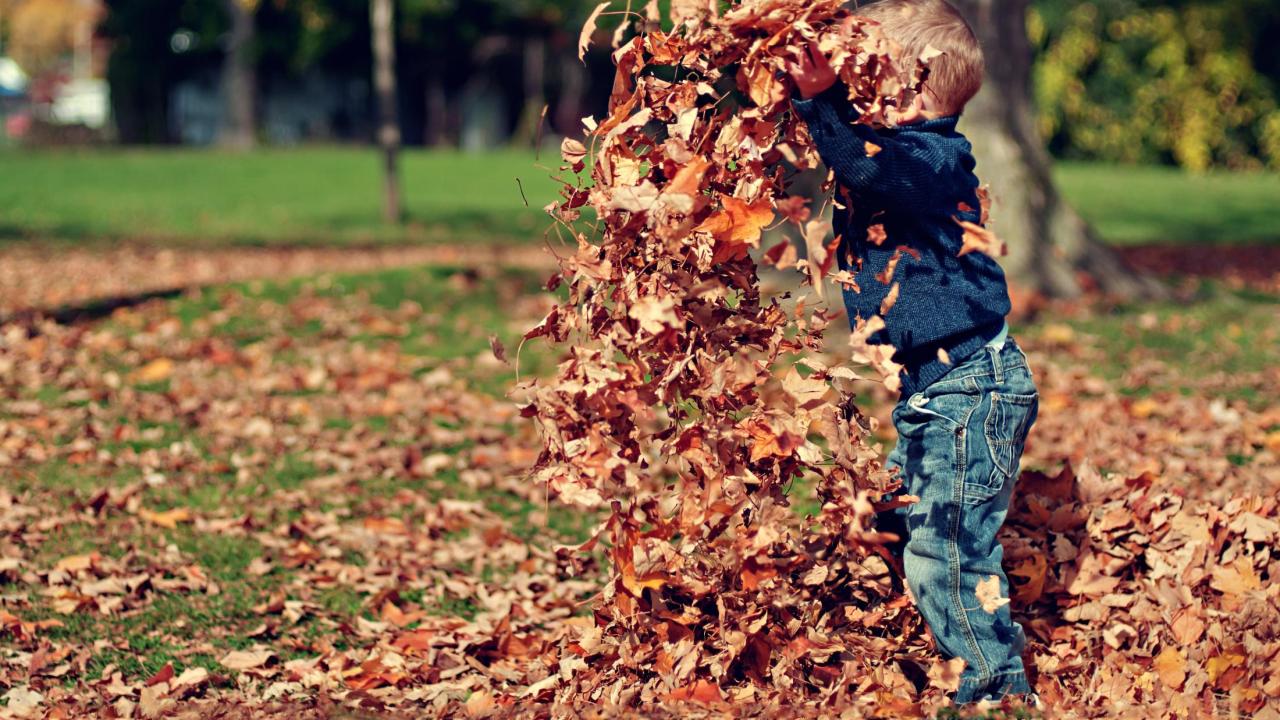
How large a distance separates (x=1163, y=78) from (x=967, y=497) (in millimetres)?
34386

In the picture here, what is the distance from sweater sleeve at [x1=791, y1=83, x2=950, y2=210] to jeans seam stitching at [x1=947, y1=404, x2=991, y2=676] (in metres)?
0.54

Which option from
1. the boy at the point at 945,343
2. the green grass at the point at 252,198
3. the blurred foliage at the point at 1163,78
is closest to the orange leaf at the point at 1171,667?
the boy at the point at 945,343

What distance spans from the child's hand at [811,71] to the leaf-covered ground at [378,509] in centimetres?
144

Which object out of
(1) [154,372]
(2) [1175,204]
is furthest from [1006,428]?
(2) [1175,204]

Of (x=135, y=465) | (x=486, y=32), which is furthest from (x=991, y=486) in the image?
(x=486, y=32)

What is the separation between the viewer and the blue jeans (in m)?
3.04

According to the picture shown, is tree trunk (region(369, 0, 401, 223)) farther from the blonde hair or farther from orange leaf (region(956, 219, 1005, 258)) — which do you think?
orange leaf (region(956, 219, 1005, 258))

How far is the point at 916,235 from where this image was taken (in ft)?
9.96

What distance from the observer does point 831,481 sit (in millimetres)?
3240

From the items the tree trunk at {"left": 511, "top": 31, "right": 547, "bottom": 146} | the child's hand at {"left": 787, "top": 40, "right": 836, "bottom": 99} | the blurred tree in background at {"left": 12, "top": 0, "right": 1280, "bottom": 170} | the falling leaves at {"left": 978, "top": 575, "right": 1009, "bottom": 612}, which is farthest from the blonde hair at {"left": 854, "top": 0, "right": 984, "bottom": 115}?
the tree trunk at {"left": 511, "top": 31, "right": 547, "bottom": 146}

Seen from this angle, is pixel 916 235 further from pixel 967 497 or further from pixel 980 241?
pixel 967 497

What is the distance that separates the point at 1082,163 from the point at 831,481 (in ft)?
118

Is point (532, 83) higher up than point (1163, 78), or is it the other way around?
point (1163, 78)

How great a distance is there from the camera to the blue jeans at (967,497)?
9.98 ft
